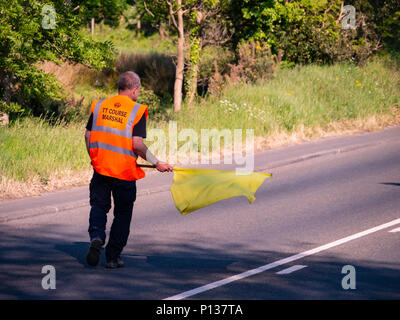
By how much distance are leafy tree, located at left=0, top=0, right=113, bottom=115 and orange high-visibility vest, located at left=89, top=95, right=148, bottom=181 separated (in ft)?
23.6

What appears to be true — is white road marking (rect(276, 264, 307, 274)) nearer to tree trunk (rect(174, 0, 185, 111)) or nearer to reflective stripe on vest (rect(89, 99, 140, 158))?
reflective stripe on vest (rect(89, 99, 140, 158))

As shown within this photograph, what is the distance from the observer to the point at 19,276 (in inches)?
266

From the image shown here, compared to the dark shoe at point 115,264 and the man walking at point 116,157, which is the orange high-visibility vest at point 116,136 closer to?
the man walking at point 116,157

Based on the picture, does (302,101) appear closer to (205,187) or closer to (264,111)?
(264,111)

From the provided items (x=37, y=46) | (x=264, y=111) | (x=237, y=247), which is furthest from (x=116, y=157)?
(x=264, y=111)

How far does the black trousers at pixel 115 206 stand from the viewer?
686 cm

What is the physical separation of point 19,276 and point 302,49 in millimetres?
18141

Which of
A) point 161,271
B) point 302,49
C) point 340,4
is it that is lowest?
point 161,271

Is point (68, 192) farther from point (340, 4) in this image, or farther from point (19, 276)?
point (340, 4)

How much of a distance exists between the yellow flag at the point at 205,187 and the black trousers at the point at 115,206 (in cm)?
58

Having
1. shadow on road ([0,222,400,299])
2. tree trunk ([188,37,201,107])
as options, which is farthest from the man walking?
tree trunk ([188,37,201,107])

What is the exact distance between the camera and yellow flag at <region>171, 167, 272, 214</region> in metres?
7.25

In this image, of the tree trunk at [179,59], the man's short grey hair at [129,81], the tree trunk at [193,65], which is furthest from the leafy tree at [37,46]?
the man's short grey hair at [129,81]
